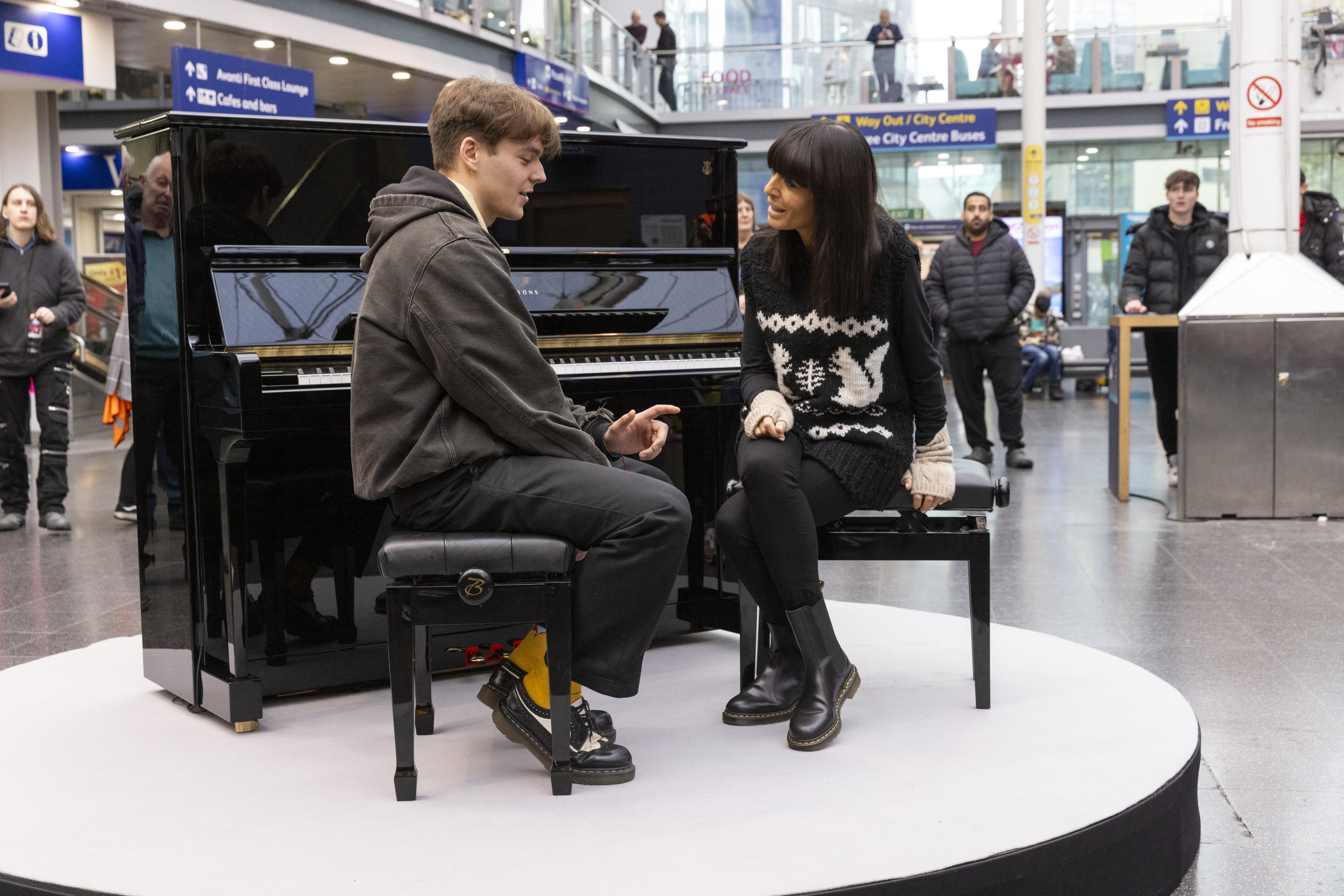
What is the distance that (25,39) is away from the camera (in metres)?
9.42

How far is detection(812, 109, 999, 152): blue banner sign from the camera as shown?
60.8ft

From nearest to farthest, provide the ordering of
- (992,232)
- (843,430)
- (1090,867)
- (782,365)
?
(1090,867), (843,430), (782,365), (992,232)

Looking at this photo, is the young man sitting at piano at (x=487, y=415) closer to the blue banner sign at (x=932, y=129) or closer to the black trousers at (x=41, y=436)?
the black trousers at (x=41, y=436)

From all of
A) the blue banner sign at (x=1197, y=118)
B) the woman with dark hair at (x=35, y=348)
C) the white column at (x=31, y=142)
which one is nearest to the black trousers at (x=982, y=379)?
the woman with dark hair at (x=35, y=348)

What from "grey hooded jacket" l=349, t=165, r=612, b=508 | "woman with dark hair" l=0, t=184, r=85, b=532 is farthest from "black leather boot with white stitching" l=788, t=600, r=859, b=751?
"woman with dark hair" l=0, t=184, r=85, b=532

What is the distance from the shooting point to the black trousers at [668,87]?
2106 centimetres

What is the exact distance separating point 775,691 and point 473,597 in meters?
0.87

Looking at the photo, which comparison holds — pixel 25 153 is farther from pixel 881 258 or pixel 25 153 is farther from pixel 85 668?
pixel 881 258

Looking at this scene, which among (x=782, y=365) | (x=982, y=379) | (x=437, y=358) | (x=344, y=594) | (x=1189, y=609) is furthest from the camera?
(x=982, y=379)

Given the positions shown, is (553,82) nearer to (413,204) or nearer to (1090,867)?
(413,204)

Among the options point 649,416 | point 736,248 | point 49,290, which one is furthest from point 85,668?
point 49,290

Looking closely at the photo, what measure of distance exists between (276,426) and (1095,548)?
404cm

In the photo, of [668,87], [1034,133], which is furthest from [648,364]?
[668,87]

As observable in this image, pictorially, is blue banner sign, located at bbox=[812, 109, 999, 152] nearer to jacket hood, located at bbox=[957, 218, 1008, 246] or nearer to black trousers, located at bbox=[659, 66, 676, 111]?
black trousers, located at bbox=[659, 66, 676, 111]
